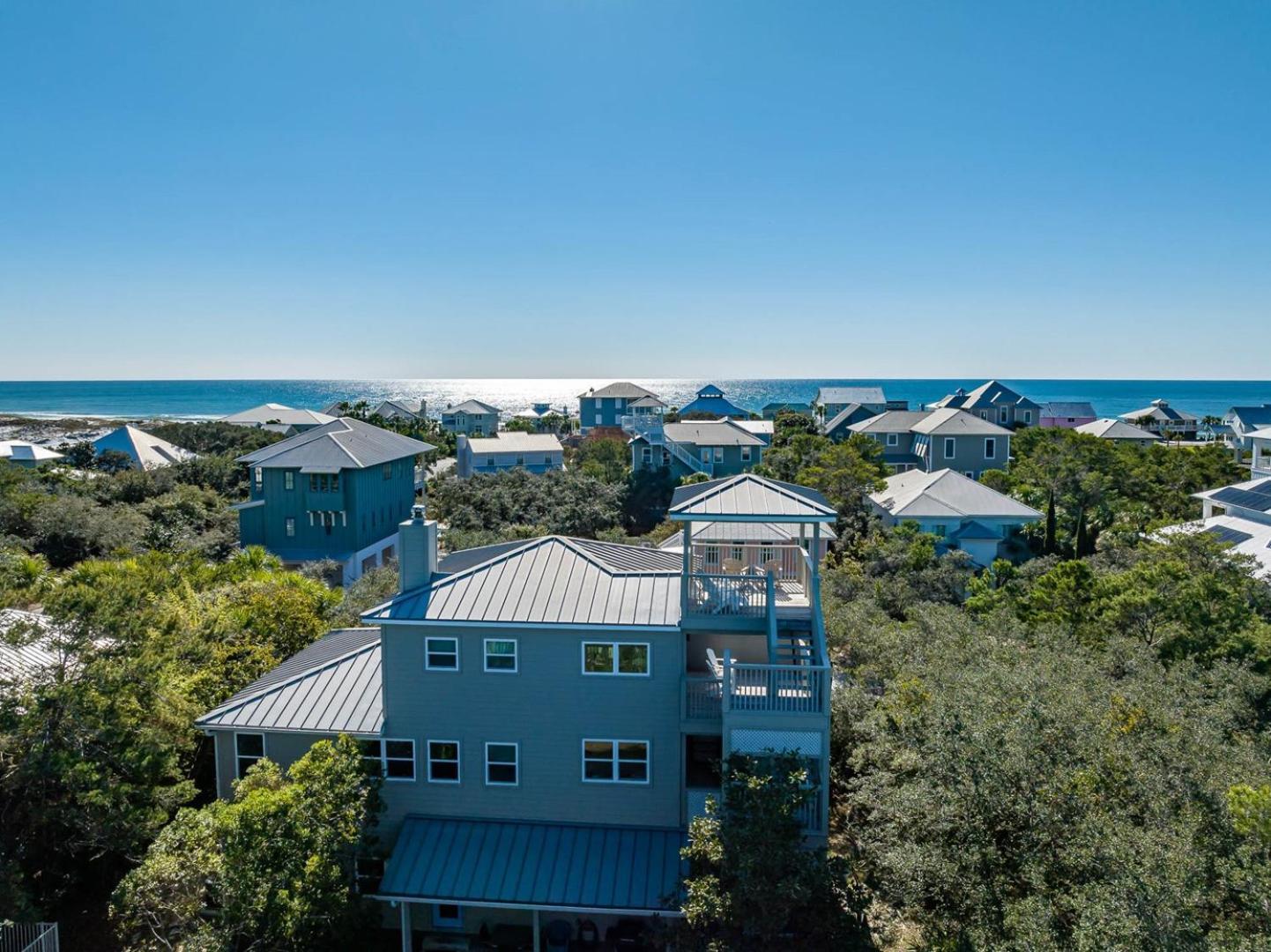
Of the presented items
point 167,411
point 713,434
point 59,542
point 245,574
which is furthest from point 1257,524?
point 167,411

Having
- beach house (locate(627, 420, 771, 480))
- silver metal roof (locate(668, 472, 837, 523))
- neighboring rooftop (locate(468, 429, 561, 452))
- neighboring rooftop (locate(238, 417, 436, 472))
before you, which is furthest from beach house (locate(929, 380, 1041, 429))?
silver metal roof (locate(668, 472, 837, 523))

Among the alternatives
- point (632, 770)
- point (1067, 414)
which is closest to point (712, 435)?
point (632, 770)

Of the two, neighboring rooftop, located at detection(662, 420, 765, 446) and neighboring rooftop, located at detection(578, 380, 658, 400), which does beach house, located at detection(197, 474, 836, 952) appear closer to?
neighboring rooftop, located at detection(662, 420, 765, 446)

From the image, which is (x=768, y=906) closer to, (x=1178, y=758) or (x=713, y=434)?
(x=1178, y=758)

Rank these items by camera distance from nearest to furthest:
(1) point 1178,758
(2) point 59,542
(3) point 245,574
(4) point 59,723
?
(1) point 1178,758, (4) point 59,723, (3) point 245,574, (2) point 59,542

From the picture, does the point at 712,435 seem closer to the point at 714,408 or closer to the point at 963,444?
the point at 963,444
